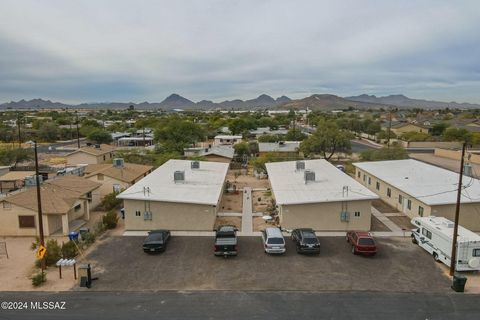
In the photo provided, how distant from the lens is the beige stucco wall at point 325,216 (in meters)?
27.8

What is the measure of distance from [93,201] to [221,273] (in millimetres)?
20553

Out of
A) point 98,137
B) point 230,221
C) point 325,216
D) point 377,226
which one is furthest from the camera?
point 98,137

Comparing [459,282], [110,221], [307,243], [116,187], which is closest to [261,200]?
[307,243]

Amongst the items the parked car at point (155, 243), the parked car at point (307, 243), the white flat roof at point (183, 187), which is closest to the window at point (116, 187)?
the white flat roof at point (183, 187)

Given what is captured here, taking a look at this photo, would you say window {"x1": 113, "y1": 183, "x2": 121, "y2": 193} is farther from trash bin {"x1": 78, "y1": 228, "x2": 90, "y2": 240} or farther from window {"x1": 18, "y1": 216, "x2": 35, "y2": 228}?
window {"x1": 18, "y1": 216, "x2": 35, "y2": 228}

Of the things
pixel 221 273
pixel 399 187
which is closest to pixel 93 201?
pixel 221 273

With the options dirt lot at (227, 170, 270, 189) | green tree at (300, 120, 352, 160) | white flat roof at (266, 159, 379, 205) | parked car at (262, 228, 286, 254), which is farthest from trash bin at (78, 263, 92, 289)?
green tree at (300, 120, 352, 160)

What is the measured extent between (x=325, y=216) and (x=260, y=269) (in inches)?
350

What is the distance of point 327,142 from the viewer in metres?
62.4

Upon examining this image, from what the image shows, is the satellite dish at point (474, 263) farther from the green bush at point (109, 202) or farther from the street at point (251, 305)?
the green bush at point (109, 202)

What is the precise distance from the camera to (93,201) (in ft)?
118

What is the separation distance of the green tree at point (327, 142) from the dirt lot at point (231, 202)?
25.6 m

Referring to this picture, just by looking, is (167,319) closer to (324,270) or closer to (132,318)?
(132,318)

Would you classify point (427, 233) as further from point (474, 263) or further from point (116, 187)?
point (116, 187)
